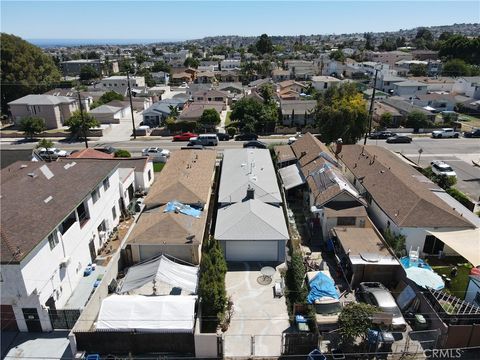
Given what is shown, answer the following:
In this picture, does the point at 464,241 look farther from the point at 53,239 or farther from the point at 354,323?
the point at 53,239

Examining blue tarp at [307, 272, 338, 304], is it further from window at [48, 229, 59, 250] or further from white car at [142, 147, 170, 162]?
white car at [142, 147, 170, 162]

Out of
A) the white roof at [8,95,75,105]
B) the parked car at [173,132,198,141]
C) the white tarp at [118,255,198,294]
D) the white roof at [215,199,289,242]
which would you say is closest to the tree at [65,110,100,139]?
the white roof at [8,95,75,105]

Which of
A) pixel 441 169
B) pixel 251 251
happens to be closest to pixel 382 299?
pixel 251 251

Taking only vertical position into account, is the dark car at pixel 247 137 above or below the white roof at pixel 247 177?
below

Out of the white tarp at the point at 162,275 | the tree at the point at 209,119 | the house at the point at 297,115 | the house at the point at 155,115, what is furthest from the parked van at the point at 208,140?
the white tarp at the point at 162,275

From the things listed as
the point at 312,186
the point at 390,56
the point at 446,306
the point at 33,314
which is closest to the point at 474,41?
the point at 390,56

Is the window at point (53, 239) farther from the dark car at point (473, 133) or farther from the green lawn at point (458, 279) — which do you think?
the dark car at point (473, 133)
